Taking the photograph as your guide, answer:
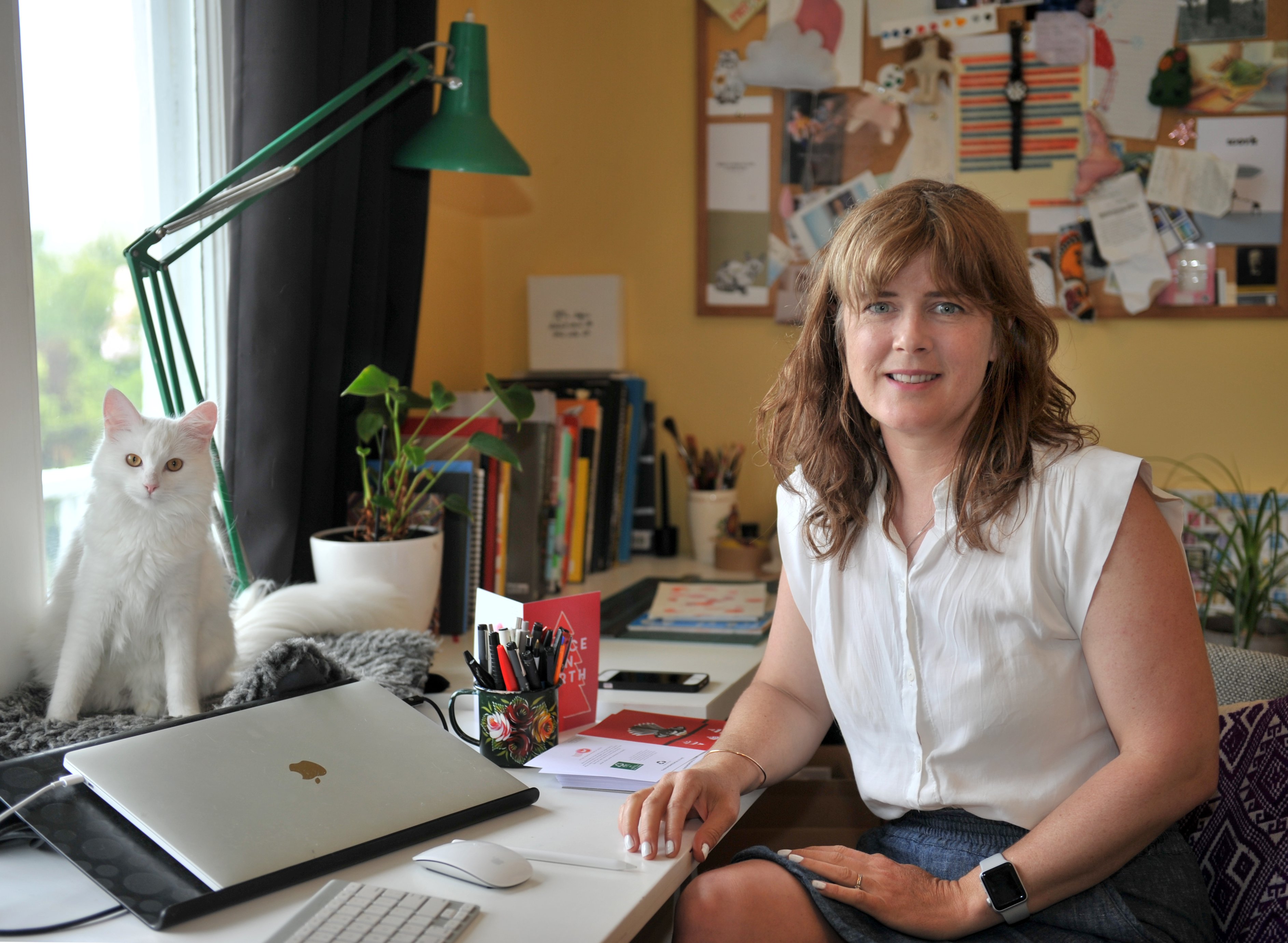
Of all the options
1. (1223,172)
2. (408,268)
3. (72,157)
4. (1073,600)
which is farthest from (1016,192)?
(72,157)

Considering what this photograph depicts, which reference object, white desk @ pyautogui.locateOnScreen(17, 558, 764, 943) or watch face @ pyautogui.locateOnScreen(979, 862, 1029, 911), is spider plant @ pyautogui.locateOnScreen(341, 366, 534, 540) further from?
watch face @ pyautogui.locateOnScreen(979, 862, 1029, 911)

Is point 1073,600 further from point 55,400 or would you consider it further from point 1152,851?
point 55,400

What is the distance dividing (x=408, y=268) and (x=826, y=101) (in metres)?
0.92

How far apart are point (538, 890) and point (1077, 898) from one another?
0.50 metres

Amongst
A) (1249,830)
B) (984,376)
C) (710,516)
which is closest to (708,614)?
(710,516)

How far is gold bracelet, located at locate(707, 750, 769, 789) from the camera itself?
1.12 metres

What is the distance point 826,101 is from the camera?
85.5 inches

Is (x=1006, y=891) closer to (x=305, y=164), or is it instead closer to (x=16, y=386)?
(x=16, y=386)

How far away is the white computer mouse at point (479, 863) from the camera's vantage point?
841 mm

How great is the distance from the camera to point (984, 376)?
112 centimetres

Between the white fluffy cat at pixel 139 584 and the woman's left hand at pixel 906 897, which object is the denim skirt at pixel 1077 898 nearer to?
the woman's left hand at pixel 906 897

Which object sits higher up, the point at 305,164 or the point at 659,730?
the point at 305,164

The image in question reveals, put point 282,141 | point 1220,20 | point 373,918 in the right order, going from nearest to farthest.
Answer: point 373,918
point 282,141
point 1220,20

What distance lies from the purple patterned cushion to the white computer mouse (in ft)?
2.27
